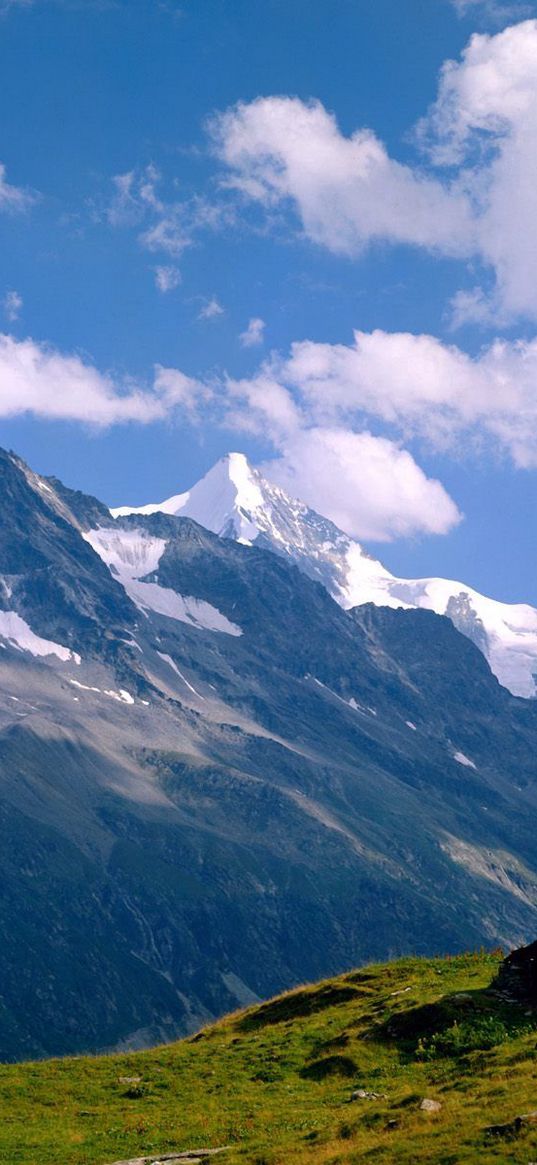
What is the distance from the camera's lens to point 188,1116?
44.3 m

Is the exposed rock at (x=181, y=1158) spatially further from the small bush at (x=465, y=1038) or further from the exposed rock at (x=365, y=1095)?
the small bush at (x=465, y=1038)

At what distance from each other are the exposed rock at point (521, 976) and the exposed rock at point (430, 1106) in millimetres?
11397

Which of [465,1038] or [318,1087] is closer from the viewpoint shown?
[318,1087]

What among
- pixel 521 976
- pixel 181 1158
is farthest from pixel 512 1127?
pixel 521 976

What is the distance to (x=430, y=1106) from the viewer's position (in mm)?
38656

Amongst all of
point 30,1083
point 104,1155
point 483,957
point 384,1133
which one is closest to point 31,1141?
point 104,1155

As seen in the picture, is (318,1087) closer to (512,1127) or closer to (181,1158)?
(181,1158)

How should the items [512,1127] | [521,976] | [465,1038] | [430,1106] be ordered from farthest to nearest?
1. [521,976]
2. [465,1038]
3. [430,1106]
4. [512,1127]

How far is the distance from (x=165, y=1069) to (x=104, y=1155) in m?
11.8

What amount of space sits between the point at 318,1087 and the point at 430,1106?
830cm

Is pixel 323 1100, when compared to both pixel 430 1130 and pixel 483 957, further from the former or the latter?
pixel 483 957

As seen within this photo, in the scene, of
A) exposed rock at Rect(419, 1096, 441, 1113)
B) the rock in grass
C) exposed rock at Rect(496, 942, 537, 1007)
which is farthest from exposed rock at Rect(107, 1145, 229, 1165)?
exposed rock at Rect(496, 942, 537, 1007)

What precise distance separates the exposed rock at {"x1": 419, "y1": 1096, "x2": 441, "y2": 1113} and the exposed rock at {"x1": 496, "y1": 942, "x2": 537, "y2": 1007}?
1140cm

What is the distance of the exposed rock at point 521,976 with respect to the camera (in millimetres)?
50188
